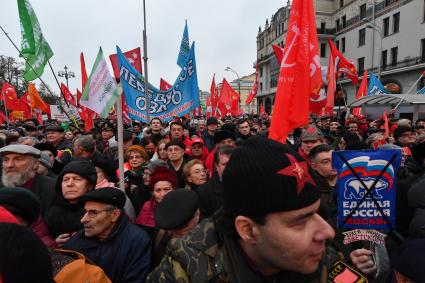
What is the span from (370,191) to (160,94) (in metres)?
5.32

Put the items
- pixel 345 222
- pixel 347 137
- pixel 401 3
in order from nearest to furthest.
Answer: pixel 345 222 < pixel 347 137 < pixel 401 3

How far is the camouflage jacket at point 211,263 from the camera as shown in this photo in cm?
112

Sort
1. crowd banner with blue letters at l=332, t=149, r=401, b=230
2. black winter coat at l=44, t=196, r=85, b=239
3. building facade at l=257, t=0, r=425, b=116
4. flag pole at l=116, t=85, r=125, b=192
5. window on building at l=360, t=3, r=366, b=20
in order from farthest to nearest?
window on building at l=360, t=3, r=366, b=20 < building facade at l=257, t=0, r=425, b=116 < flag pole at l=116, t=85, r=125, b=192 < black winter coat at l=44, t=196, r=85, b=239 < crowd banner with blue letters at l=332, t=149, r=401, b=230

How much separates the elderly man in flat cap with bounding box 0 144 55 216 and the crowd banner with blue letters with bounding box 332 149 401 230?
2.74 meters

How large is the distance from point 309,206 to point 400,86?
36.0 meters

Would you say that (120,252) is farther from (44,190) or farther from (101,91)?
(101,91)

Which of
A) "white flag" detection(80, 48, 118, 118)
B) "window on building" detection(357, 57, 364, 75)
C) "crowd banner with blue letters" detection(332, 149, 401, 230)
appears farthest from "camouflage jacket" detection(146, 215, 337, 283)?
"window on building" detection(357, 57, 364, 75)

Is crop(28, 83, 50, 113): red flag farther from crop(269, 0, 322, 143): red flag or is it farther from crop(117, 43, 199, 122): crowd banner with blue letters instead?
crop(269, 0, 322, 143): red flag

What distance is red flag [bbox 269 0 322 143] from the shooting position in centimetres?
309

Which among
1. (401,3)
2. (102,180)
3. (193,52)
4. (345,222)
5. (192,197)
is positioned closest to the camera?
(345,222)

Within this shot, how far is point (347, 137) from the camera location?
6977 mm

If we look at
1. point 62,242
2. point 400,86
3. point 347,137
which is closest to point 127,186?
point 62,242

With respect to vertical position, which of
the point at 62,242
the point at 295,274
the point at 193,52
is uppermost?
the point at 193,52

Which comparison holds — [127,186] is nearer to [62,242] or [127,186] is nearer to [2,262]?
[62,242]
